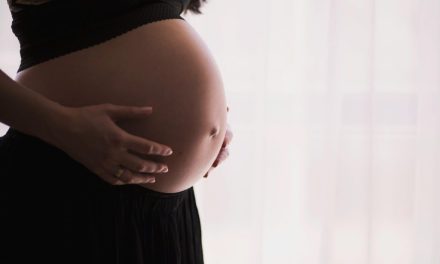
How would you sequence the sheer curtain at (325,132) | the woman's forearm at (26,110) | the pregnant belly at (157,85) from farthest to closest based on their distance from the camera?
the sheer curtain at (325,132) → the pregnant belly at (157,85) → the woman's forearm at (26,110)

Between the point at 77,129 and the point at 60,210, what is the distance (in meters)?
0.13

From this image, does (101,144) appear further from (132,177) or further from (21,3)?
(21,3)

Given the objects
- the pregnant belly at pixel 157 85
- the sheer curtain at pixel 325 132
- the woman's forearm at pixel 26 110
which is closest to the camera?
the woman's forearm at pixel 26 110

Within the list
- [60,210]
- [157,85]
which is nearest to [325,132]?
[157,85]

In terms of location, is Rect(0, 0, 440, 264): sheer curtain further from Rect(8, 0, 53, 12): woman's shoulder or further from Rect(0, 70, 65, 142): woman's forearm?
Rect(0, 70, 65, 142): woman's forearm

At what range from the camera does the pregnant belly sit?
70cm

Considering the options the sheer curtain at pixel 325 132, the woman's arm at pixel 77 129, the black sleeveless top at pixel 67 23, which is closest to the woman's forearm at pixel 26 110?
Answer: the woman's arm at pixel 77 129

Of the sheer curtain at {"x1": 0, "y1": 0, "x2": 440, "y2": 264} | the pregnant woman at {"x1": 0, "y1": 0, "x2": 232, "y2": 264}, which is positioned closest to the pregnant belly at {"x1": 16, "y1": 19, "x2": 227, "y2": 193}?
the pregnant woman at {"x1": 0, "y1": 0, "x2": 232, "y2": 264}

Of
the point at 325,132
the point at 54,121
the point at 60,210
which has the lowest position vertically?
the point at 60,210

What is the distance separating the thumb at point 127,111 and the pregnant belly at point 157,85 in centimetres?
2

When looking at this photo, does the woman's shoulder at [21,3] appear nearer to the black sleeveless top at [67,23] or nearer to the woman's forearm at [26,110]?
the black sleeveless top at [67,23]

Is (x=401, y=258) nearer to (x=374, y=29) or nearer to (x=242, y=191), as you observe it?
(x=242, y=191)

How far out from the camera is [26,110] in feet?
1.98

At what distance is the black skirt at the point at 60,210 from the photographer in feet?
2.16
